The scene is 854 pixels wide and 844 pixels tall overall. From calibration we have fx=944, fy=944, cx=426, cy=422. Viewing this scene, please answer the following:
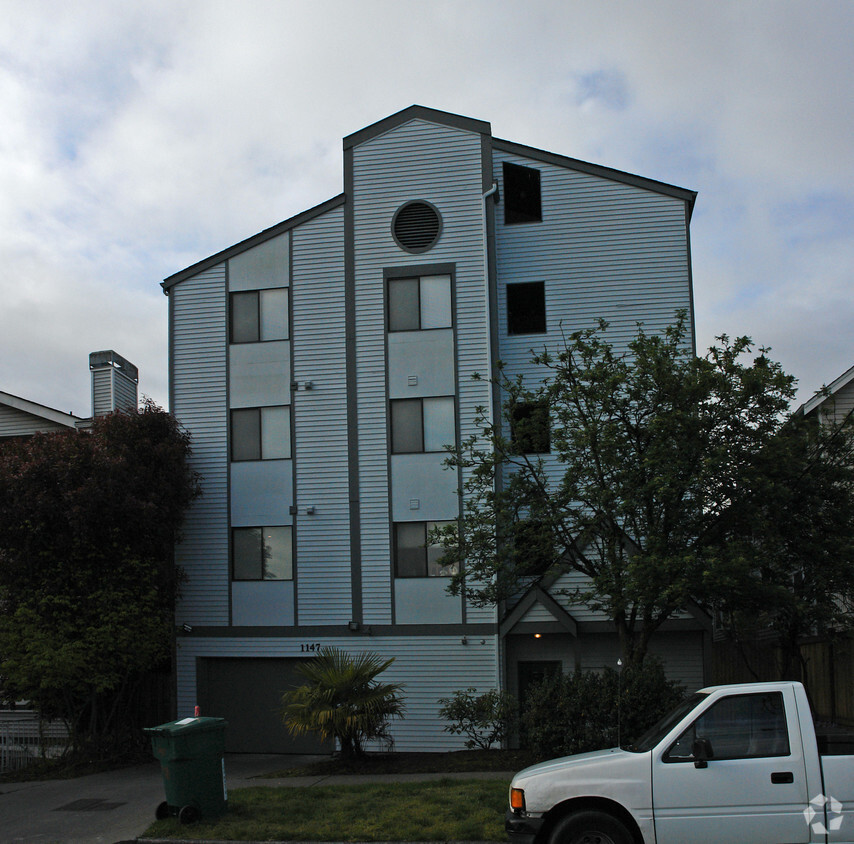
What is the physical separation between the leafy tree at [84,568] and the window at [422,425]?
4.95 metres

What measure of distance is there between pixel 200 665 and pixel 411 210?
1137cm

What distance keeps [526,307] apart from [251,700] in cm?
1084

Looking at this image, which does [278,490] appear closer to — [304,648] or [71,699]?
[304,648]

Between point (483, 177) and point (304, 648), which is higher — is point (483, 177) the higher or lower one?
the higher one

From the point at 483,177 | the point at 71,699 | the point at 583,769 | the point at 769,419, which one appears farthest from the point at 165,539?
the point at 583,769

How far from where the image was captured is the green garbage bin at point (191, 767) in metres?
11.0

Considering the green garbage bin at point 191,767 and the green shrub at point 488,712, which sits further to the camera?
the green shrub at point 488,712

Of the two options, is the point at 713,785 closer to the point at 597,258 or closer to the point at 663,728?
the point at 663,728

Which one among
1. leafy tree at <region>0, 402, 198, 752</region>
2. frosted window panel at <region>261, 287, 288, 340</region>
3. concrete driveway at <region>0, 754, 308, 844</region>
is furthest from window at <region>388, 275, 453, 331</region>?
concrete driveway at <region>0, 754, 308, 844</region>

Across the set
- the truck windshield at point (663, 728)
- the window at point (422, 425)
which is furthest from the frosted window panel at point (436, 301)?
Result: the truck windshield at point (663, 728)

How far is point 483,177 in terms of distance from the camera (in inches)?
839

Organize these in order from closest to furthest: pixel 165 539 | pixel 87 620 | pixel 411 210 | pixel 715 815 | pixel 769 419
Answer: pixel 715 815
pixel 769 419
pixel 87 620
pixel 165 539
pixel 411 210

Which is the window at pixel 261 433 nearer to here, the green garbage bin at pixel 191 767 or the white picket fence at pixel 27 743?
the white picket fence at pixel 27 743

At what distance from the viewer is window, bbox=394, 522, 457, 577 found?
20359 mm
